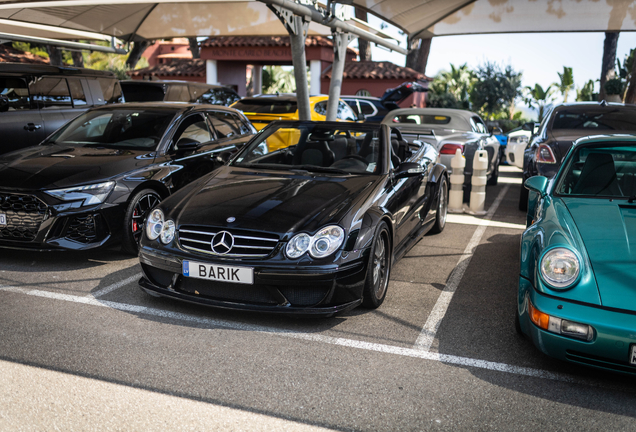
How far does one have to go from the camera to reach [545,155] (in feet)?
26.0

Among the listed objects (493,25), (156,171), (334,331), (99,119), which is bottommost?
(334,331)

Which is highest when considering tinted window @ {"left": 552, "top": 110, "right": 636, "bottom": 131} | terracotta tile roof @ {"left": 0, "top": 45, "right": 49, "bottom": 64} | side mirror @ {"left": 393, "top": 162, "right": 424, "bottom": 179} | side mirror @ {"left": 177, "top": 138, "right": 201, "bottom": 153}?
terracotta tile roof @ {"left": 0, "top": 45, "right": 49, "bottom": 64}

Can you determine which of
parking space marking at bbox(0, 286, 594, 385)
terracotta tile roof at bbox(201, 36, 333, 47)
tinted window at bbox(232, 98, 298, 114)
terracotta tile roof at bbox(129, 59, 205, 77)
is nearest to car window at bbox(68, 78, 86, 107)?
tinted window at bbox(232, 98, 298, 114)

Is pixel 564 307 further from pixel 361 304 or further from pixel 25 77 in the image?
pixel 25 77

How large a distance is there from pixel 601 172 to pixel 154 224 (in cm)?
343

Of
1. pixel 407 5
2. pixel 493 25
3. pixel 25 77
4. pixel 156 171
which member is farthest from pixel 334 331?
pixel 493 25

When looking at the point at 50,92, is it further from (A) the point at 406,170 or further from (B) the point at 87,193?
(A) the point at 406,170

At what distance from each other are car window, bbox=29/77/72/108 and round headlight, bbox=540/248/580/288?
26.2 ft

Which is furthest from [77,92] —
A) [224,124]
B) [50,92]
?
[224,124]

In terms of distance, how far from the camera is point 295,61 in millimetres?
8938

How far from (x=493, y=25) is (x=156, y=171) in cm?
970

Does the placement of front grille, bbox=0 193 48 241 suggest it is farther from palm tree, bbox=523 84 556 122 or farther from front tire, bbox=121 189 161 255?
palm tree, bbox=523 84 556 122

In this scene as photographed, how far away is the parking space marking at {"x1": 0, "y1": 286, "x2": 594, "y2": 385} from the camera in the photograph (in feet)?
11.6

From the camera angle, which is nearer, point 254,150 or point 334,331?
point 334,331
